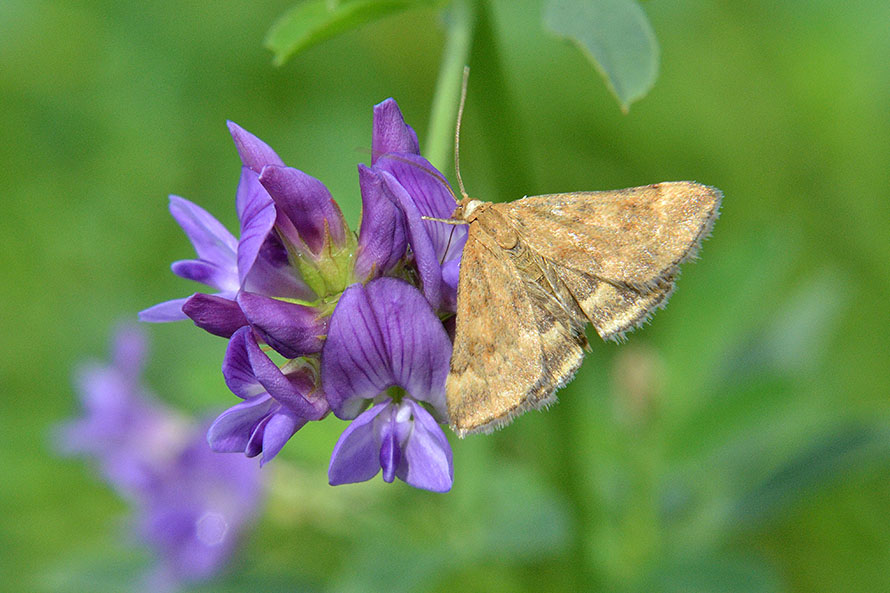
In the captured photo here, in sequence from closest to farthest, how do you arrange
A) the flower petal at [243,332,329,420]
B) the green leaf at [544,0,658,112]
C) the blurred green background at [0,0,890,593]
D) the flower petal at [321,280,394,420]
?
the flower petal at [243,332,329,420]
the flower petal at [321,280,394,420]
the green leaf at [544,0,658,112]
the blurred green background at [0,0,890,593]

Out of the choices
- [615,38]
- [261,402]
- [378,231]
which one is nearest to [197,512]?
[261,402]

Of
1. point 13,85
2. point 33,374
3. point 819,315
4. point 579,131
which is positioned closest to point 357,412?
point 819,315

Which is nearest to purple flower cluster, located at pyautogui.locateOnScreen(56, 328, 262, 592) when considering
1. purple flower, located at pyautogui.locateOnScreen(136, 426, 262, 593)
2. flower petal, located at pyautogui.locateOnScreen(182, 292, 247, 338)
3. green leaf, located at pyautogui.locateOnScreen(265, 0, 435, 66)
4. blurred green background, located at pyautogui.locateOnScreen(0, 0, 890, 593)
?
purple flower, located at pyautogui.locateOnScreen(136, 426, 262, 593)

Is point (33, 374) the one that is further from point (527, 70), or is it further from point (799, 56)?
point (799, 56)

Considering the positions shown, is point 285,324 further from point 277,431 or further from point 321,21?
point 321,21

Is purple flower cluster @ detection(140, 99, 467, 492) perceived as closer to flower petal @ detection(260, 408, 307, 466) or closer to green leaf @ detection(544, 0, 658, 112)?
flower petal @ detection(260, 408, 307, 466)
